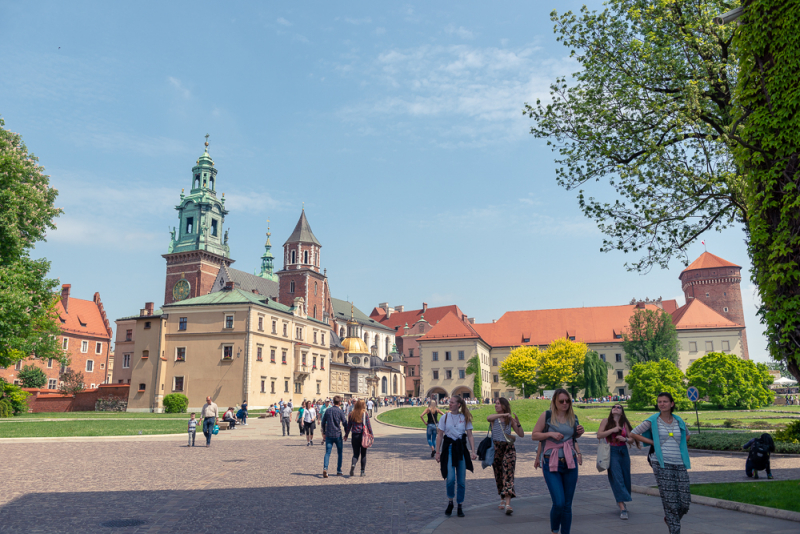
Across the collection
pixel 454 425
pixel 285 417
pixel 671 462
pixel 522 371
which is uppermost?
pixel 522 371

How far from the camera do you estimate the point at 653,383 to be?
2195 inches

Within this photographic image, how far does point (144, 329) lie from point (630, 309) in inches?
2917

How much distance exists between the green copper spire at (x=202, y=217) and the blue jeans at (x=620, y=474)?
275 feet

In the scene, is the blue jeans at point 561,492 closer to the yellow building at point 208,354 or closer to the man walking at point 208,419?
the man walking at point 208,419

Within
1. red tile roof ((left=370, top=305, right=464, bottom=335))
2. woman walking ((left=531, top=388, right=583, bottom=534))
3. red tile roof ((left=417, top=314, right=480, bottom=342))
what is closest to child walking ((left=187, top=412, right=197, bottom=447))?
woman walking ((left=531, top=388, right=583, bottom=534))

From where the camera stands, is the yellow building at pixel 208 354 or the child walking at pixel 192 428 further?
the yellow building at pixel 208 354

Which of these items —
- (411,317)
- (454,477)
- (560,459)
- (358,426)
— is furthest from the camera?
(411,317)

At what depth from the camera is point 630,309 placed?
312 ft

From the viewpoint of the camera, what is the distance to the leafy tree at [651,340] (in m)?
72.4

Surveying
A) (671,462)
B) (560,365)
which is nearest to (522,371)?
(560,365)

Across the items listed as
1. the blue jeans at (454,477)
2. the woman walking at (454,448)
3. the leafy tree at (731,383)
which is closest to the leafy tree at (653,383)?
the leafy tree at (731,383)

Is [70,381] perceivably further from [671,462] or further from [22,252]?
[671,462]

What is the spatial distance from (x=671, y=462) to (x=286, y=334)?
56.5m

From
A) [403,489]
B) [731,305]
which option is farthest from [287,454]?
[731,305]
